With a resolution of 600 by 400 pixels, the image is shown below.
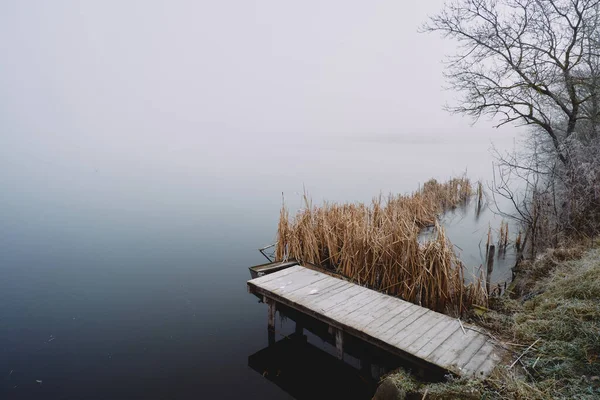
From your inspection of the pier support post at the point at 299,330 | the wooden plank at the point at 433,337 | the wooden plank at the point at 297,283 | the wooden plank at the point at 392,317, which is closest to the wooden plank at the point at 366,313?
the wooden plank at the point at 392,317

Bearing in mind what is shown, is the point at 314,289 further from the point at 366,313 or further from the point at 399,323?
the point at 399,323

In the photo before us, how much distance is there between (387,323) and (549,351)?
1700 mm

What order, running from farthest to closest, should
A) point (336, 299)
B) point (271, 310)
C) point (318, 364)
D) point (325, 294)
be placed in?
point (271, 310) → point (318, 364) → point (325, 294) → point (336, 299)

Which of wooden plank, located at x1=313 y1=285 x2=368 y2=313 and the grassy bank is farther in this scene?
wooden plank, located at x1=313 y1=285 x2=368 y2=313

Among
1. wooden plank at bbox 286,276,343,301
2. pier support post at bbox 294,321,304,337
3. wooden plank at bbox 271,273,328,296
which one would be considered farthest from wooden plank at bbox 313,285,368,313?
pier support post at bbox 294,321,304,337

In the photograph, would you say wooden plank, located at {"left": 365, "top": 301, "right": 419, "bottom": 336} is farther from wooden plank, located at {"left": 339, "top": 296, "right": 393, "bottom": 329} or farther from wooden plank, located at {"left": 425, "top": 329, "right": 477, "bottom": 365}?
wooden plank, located at {"left": 425, "top": 329, "right": 477, "bottom": 365}

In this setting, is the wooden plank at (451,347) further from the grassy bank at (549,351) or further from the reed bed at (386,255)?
the reed bed at (386,255)

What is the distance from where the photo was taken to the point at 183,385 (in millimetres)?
5055

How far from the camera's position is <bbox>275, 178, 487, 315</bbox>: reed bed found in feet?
19.3

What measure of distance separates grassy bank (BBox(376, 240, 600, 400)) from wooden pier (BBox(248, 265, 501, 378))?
227 mm

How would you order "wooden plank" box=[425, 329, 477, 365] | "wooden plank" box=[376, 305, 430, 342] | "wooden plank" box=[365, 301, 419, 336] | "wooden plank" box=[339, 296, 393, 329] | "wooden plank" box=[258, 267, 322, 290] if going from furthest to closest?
"wooden plank" box=[258, 267, 322, 290] < "wooden plank" box=[339, 296, 393, 329] < "wooden plank" box=[365, 301, 419, 336] < "wooden plank" box=[376, 305, 430, 342] < "wooden plank" box=[425, 329, 477, 365]

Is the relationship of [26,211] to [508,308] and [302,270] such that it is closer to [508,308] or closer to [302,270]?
[302,270]

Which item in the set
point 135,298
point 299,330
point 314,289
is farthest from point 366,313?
point 135,298

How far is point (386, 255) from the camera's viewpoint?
253 inches
